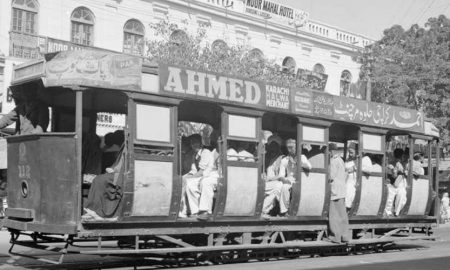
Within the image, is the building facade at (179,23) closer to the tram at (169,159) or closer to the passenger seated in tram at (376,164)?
the tram at (169,159)

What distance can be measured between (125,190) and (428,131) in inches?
307

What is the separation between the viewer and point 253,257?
1057 cm

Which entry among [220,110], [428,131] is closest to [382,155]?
[428,131]

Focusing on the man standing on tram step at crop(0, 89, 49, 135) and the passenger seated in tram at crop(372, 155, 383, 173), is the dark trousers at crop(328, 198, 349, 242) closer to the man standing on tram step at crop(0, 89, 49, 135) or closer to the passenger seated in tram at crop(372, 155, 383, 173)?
the passenger seated in tram at crop(372, 155, 383, 173)

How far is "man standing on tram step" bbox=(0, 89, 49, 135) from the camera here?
9.16 meters

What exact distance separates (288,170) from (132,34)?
18704 mm

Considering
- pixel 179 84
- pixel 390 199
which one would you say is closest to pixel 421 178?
pixel 390 199

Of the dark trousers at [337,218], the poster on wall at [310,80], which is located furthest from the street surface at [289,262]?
the poster on wall at [310,80]

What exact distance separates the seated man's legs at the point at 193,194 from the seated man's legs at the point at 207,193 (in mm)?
74

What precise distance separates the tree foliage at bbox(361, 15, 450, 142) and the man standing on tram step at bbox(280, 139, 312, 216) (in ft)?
58.9

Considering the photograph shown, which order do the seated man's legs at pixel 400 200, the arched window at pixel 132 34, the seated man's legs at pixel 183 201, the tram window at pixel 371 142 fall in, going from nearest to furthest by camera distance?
the seated man's legs at pixel 183 201, the tram window at pixel 371 142, the seated man's legs at pixel 400 200, the arched window at pixel 132 34

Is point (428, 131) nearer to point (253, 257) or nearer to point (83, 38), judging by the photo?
point (253, 257)

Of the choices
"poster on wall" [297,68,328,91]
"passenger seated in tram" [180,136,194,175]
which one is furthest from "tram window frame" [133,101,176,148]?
"poster on wall" [297,68,328,91]

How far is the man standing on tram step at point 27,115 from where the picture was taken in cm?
916
